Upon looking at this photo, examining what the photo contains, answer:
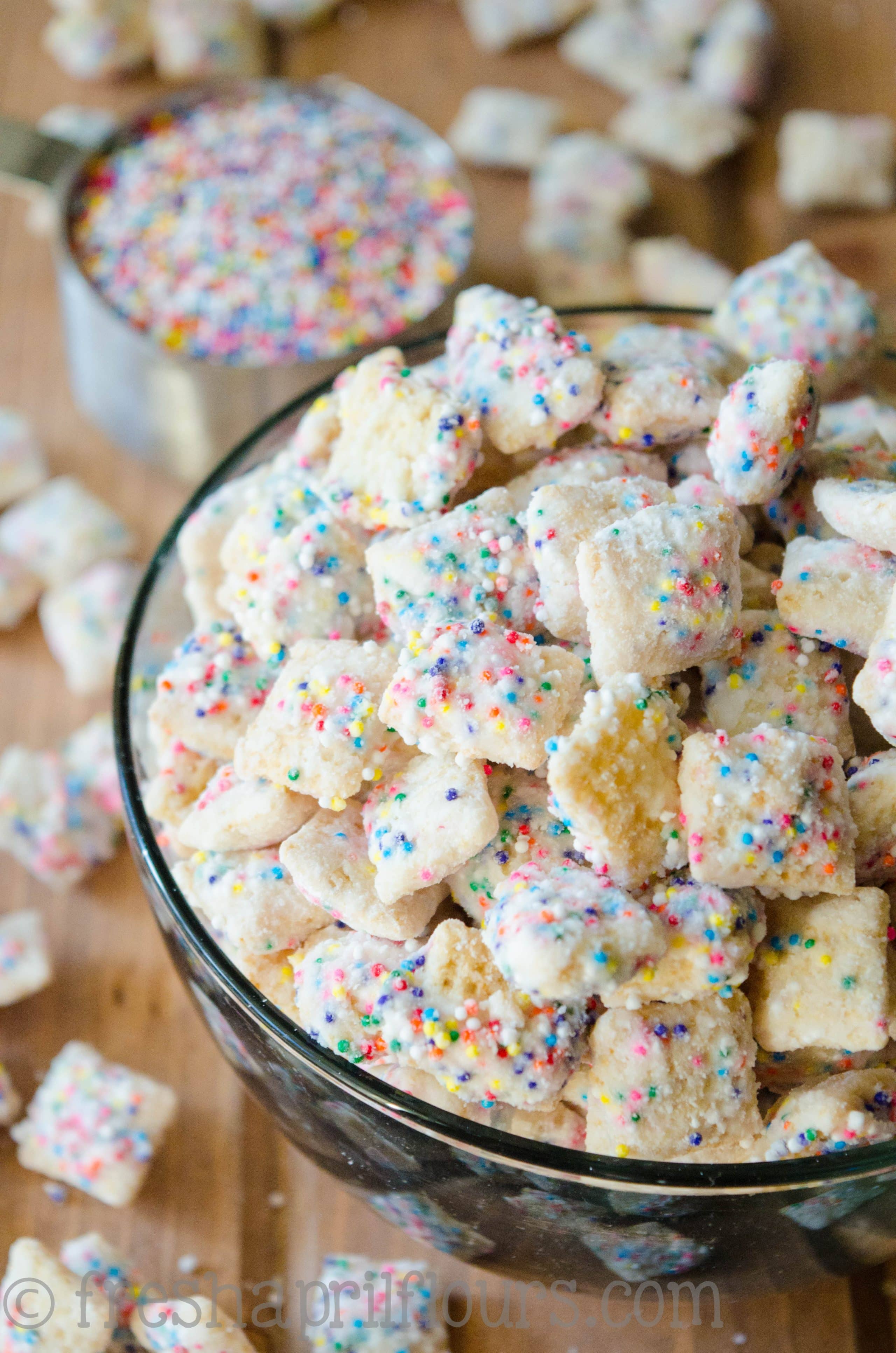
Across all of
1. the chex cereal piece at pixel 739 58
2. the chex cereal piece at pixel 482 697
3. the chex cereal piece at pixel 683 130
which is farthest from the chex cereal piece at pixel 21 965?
the chex cereal piece at pixel 739 58

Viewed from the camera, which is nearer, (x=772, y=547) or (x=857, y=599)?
(x=857, y=599)

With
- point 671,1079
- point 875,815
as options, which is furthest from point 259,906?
point 875,815

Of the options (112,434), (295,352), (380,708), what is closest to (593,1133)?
(380,708)

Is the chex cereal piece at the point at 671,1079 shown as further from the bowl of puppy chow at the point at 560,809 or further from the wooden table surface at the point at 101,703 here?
the wooden table surface at the point at 101,703

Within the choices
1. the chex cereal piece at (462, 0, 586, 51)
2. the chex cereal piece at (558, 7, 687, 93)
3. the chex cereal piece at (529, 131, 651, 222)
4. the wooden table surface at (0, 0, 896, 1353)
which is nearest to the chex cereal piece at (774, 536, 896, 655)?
the wooden table surface at (0, 0, 896, 1353)

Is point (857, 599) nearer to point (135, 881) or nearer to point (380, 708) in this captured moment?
point (380, 708)

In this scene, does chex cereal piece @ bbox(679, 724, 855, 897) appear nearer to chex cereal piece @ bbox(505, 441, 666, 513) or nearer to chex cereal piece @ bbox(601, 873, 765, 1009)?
chex cereal piece @ bbox(601, 873, 765, 1009)
